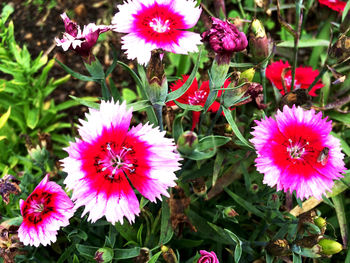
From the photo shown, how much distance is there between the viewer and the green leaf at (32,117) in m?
1.79

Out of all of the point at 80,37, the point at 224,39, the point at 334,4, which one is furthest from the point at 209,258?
the point at 334,4

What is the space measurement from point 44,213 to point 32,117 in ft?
2.68

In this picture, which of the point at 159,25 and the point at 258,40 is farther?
the point at 258,40

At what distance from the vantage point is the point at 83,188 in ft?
3.18

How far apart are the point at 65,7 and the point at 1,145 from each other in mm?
1161

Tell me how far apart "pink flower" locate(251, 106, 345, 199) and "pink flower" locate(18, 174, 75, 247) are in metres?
0.58

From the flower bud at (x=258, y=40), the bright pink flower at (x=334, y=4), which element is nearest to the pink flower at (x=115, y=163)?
the flower bud at (x=258, y=40)

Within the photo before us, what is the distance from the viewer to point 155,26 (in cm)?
112

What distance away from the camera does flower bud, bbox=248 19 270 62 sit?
48.5 inches

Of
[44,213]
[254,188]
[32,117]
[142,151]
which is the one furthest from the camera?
[32,117]

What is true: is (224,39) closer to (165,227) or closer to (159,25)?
(159,25)

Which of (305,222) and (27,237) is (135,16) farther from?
(305,222)

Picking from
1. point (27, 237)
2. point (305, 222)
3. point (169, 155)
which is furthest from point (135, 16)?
point (305, 222)

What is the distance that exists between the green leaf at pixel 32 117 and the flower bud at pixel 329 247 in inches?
53.0
